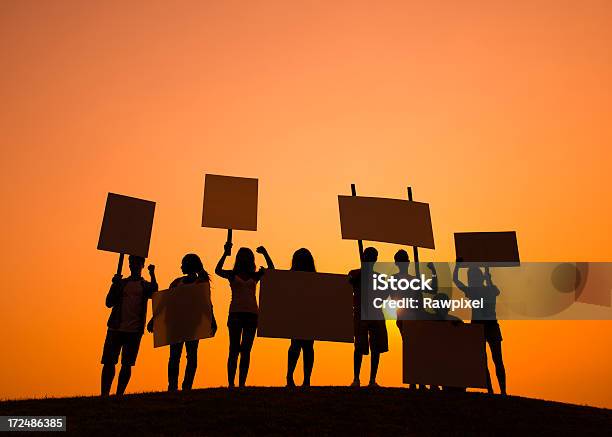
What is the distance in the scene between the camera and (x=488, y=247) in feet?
51.3

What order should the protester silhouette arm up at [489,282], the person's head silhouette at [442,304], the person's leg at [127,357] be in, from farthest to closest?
the protester silhouette arm up at [489,282]
the person's head silhouette at [442,304]
the person's leg at [127,357]

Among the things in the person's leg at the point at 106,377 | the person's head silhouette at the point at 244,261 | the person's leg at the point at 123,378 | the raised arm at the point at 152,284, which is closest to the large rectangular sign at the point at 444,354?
the person's head silhouette at the point at 244,261

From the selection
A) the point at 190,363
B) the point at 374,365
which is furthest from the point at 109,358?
the point at 374,365

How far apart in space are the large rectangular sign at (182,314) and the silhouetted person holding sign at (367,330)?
8.98 ft

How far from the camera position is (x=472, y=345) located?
14758 millimetres

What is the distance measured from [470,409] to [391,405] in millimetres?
1348

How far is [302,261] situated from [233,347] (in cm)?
205

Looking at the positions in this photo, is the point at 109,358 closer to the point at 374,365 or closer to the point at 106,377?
the point at 106,377

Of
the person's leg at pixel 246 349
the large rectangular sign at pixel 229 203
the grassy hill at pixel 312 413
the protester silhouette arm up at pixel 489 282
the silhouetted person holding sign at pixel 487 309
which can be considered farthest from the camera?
the protester silhouette arm up at pixel 489 282

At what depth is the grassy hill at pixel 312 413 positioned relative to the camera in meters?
11.3

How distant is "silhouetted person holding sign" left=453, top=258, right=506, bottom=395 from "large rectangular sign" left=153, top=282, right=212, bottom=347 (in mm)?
4782

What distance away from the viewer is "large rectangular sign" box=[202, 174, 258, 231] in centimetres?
1520

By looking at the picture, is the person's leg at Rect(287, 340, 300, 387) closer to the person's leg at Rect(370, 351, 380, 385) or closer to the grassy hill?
the grassy hill

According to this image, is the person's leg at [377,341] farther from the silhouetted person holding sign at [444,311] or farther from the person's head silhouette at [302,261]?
the person's head silhouette at [302,261]
